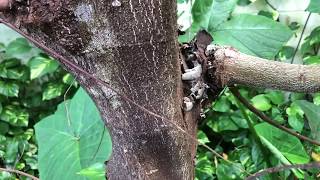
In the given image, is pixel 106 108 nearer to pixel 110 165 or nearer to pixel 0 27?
pixel 110 165

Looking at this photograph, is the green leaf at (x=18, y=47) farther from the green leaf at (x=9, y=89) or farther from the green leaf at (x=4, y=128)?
the green leaf at (x=4, y=128)

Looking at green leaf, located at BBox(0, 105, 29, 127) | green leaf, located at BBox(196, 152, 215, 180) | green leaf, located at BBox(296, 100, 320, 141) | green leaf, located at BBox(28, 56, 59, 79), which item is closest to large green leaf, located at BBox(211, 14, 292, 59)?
green leaf, located at BBox(296, 100, 320, 141)

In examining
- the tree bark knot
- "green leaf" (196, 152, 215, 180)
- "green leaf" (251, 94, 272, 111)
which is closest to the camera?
the tree bark knot

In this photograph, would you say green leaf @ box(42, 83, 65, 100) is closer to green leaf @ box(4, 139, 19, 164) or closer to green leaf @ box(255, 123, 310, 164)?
green leaf @ box(4, 139, 19, 164)

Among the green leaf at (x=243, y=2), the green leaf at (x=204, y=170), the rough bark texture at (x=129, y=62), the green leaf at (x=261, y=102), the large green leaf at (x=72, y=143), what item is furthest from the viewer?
the green leaf at (x=243, y=2)

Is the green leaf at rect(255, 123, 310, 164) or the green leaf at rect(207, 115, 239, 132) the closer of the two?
the green leaf at rect(255, 123, 310, 164)

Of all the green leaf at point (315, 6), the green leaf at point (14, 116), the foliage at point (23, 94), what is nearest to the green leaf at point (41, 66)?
the foliage at point (23, 94)
